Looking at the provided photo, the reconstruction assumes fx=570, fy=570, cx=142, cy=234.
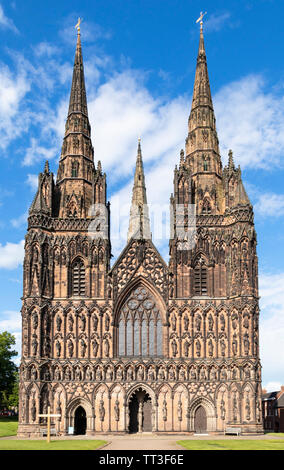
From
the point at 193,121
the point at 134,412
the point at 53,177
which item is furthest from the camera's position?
the point at 193,121

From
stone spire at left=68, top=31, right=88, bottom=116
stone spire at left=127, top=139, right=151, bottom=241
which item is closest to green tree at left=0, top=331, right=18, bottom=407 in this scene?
stone spire at left=127, top=139, right=151, bottom=241

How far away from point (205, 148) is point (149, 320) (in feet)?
61.6

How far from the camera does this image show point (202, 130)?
59250 mm

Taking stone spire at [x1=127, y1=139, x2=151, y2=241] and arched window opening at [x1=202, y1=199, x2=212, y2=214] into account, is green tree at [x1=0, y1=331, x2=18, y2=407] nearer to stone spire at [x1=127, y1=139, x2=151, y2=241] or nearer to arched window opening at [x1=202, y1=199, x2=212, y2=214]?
stone spire at [x1=127, y1=139, x2=151, y2=241]

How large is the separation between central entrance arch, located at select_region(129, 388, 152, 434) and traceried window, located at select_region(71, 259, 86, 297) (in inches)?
412

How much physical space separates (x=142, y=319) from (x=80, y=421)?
34.8 ft

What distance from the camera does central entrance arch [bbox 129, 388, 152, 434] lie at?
166ft

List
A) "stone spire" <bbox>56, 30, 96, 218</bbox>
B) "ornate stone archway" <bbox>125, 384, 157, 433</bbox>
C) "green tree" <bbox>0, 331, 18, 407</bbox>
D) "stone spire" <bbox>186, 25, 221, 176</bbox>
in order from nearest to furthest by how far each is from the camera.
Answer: "ornate stone archway" <bbox>125, 384, 157, 433</bbox>, "stone spire" <bbox>56, 30, 96, 218</bbox>, "stone spire" <bbox>186, 25, 221, 176</bbox>, "green tree" <bbox>0, 331, 18, 407</bbox>

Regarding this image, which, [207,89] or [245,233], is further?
[207,89]

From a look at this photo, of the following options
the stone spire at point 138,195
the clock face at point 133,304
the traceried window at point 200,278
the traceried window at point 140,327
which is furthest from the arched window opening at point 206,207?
the stone spire at point 138,195

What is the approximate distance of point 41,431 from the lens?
1877 inches

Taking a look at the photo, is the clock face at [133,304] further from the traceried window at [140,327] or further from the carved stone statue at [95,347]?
the carved stone statue at [95,347]
